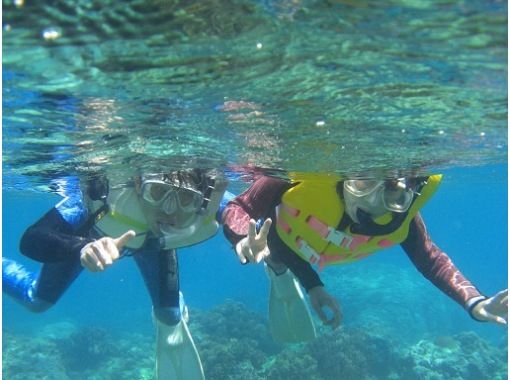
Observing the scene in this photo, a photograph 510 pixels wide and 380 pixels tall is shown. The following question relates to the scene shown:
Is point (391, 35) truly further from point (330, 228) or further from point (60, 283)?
point (60, 283)

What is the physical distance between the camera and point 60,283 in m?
11.2

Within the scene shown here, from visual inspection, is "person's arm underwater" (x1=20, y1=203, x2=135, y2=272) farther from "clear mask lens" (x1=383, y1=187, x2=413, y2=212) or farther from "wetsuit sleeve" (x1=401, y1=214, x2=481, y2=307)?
"wetsuit sleeve" (x1=401, y1=214, x2=481, y2=307)

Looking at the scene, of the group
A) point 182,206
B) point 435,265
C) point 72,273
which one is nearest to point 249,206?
point 182,206

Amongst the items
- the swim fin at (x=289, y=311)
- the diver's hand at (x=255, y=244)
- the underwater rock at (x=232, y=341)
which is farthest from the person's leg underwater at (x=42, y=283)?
A: the underwater rock at (x=232, y=341)

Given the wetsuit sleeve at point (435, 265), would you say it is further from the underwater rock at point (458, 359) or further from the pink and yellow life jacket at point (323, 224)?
the underwater rock at point (458, 359)

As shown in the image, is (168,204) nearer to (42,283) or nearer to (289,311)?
(42,283)

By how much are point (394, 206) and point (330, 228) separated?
1.21m

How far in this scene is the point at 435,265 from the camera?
8.55 meters

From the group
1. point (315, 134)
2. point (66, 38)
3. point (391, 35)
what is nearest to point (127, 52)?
point (66, 38)

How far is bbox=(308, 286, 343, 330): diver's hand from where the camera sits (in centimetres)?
770

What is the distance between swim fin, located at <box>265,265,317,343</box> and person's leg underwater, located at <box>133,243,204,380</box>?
2.44 metres

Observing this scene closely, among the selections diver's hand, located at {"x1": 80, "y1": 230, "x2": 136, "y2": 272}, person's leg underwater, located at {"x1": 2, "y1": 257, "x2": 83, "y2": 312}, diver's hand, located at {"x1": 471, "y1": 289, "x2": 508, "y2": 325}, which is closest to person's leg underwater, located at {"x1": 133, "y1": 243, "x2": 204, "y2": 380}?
person's leg underwater, located at {"x1": 2, "y1": 257, "x2": 83, "y2": 312}

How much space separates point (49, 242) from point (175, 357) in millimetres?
4425

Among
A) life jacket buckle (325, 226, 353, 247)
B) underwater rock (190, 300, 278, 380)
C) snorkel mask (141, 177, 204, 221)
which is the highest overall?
snorkel mask (141, 177, 204, 221)
